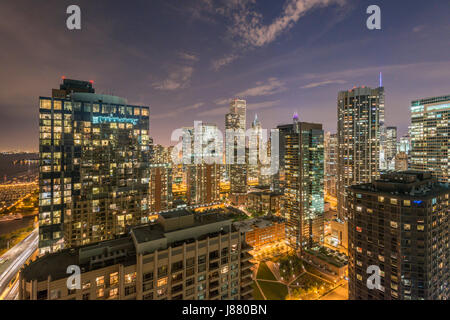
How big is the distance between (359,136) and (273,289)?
78514 mm

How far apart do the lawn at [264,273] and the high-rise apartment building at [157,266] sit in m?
43.2

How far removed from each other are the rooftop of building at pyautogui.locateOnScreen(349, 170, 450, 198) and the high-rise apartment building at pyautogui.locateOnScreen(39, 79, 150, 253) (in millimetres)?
51875

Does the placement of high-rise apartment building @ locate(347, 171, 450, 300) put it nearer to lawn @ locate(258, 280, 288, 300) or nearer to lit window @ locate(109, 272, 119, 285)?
lawn @ locate(258, 280, 288, 300)

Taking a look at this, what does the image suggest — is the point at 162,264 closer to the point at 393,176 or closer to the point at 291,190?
the point at 393,176

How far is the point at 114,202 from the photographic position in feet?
167

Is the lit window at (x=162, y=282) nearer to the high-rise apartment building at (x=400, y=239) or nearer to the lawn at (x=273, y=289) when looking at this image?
the high-rise apartment building at (x=400, y=239)

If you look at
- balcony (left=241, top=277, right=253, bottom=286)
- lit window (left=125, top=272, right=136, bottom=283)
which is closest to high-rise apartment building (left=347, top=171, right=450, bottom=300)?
balcony (left=241, top=277, right=253, bottom=286)

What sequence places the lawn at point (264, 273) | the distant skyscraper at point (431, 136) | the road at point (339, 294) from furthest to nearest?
1. the distant skyscraper at point (431, 136)
2. the lawn at point (264, 273)
3. the road at point (339, 294)

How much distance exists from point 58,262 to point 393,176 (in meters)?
55.9

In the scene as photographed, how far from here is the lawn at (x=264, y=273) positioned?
68.8 metres

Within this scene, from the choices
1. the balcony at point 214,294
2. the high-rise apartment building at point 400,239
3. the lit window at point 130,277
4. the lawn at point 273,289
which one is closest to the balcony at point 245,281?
the balcony at point 214,294

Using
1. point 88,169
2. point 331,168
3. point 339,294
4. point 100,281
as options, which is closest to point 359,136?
point 339,294
